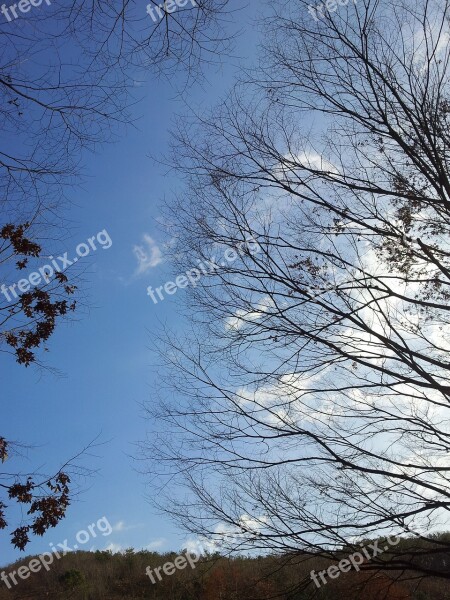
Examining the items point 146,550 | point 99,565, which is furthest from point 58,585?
point 146,550

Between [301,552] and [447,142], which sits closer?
[301,552]

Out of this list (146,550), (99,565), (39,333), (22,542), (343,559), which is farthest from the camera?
(146,550)

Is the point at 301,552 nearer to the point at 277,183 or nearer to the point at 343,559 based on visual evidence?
the point at 343,559

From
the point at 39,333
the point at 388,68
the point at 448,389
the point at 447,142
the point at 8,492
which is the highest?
the point at 388,68

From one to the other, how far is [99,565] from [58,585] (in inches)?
132

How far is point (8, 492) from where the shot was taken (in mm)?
4559

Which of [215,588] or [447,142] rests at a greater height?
[447,142]

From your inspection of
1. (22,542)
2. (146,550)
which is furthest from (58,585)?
(22,542)

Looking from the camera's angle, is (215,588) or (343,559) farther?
(215,588)

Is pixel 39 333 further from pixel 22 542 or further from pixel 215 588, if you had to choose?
pixel 215 588

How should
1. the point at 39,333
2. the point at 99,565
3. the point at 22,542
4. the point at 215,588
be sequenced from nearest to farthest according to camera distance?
the point at 22,542 < the point at 39,333 < the point at 215,588 < the point at 99,565

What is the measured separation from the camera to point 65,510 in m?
4.77

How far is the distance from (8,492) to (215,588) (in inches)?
575

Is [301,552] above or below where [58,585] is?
below
